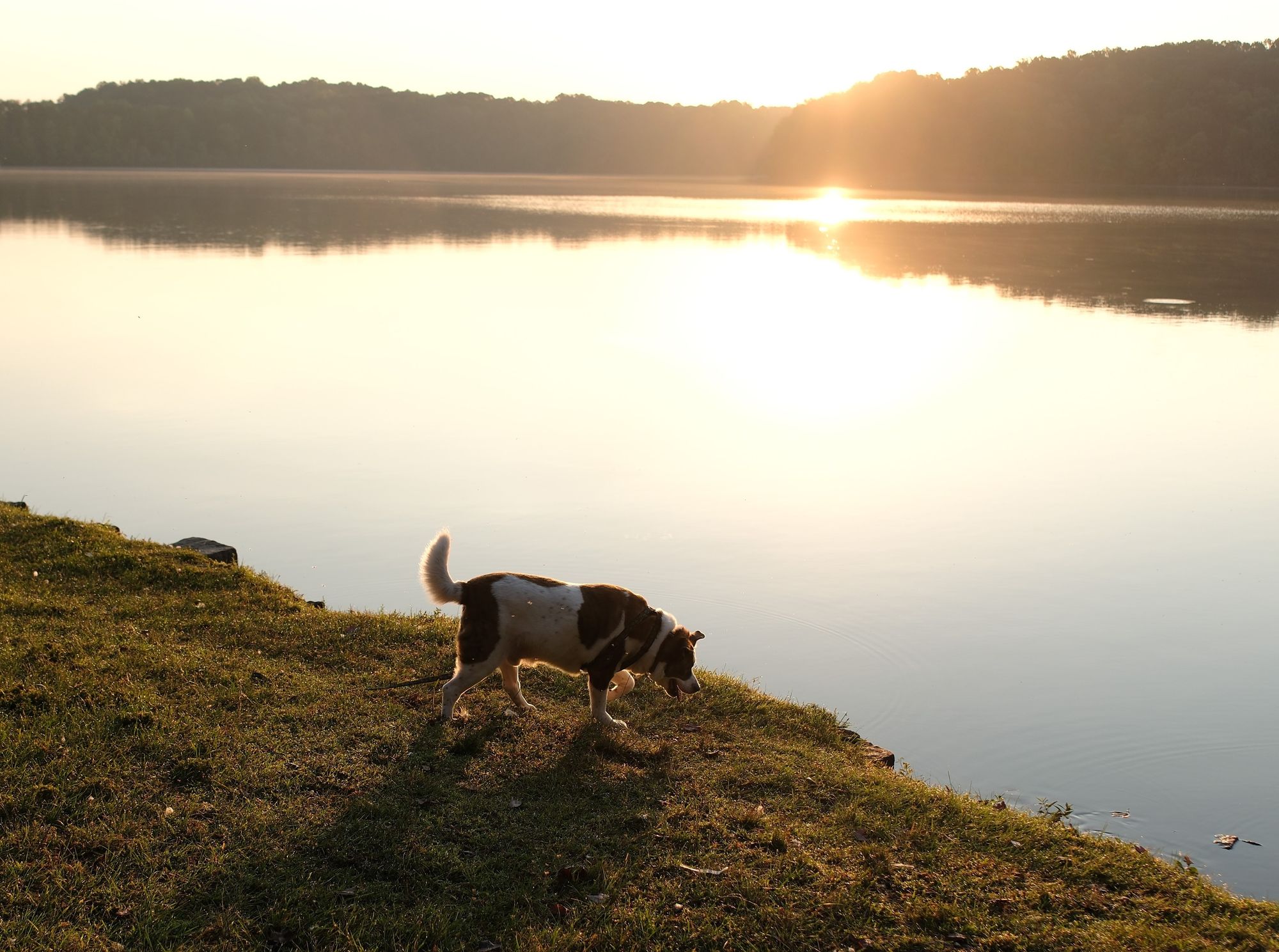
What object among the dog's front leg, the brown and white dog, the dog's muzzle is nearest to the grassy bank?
the dog's front leg

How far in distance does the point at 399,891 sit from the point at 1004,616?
7425 mm

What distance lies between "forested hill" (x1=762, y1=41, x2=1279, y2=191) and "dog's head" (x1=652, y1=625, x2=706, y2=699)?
4505 inches

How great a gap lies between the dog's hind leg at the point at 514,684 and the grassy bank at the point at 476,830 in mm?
115

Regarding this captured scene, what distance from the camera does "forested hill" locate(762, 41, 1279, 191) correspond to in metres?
107

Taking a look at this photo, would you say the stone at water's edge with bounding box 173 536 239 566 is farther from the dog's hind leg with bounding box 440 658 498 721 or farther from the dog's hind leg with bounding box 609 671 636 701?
the dog's hind leg with bounding box 609 671 636 701

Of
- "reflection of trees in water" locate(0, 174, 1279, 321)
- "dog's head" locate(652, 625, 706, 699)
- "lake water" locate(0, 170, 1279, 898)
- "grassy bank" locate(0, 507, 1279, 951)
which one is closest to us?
"grassy bank" locate(0, 507, 1279, 951)

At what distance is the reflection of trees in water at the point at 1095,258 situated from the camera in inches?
1287

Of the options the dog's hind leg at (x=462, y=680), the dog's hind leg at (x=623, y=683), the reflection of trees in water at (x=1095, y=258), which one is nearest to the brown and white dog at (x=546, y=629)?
the dog's hind leg at (x=462, y=680)

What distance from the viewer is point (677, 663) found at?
311 inches

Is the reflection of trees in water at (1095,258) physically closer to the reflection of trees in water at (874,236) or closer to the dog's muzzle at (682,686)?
the reflection of trees in water at (874,236)

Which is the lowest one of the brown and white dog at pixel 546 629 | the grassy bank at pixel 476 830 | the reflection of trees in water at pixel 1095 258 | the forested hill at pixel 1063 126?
the grassy bank at pixel 476 830

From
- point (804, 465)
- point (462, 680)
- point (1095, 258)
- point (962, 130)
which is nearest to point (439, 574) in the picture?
point (462, 680)

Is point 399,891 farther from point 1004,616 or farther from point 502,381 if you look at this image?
point 502,381

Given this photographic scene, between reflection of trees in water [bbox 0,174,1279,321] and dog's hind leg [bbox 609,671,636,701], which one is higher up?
reflection of trees in water [bbox 0,174,1279,321]
